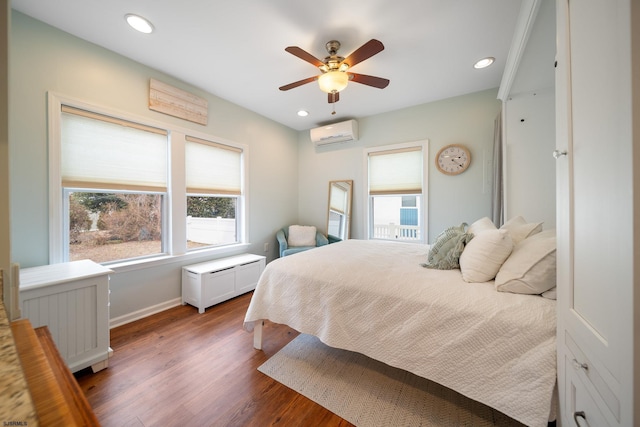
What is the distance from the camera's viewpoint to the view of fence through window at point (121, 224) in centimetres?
221

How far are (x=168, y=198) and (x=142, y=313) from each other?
1.30 meters

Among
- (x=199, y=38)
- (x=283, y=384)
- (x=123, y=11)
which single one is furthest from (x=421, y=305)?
(x=123, y=11)

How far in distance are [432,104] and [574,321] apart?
10.9 feet

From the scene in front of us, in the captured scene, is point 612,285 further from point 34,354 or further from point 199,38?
point 199,38

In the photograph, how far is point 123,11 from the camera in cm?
179

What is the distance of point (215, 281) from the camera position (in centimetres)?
276

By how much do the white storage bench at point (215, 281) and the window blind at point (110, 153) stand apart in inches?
43.1

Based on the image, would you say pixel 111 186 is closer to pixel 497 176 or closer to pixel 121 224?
pixel 121 224

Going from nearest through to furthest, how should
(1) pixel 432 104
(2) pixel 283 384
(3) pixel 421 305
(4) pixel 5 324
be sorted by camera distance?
(4) pixel 5 324
(3) pixel 421 305
(2) pixel 283 384
(1) pixel 432 104

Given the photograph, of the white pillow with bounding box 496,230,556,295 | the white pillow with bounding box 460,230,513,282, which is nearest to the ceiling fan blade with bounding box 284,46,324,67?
the white pillow with bounding box 460,230,513,282

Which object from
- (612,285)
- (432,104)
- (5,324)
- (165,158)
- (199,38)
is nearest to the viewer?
(5,324)

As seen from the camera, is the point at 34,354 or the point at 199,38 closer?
the point at 34,354

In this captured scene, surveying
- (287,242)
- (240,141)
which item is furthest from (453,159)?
(240,141)

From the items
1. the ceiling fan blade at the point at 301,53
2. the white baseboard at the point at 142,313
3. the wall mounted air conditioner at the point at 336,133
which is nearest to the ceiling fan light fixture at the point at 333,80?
the ceiling fan blade at the point at 301,53
